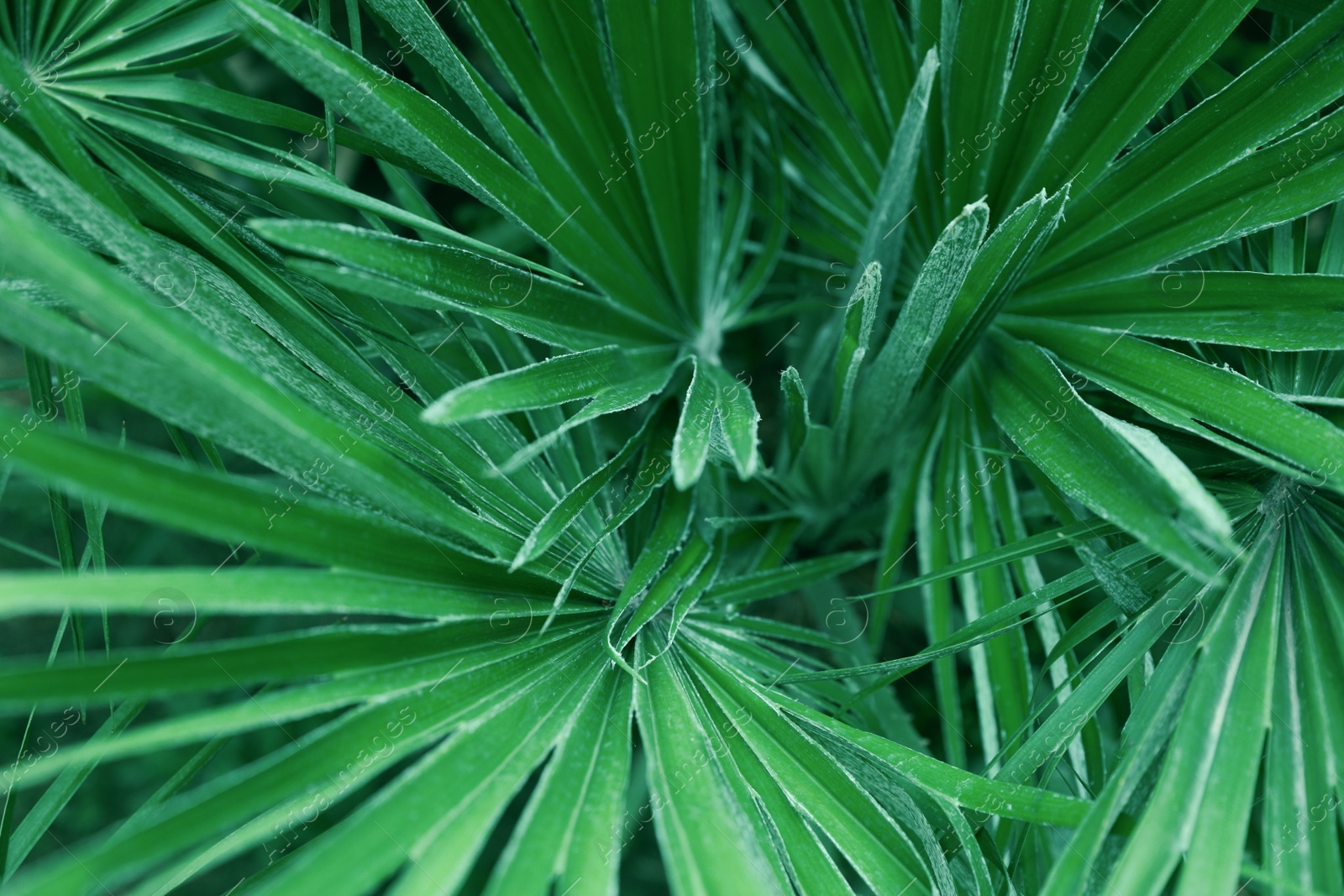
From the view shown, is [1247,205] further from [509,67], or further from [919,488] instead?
[509,67]

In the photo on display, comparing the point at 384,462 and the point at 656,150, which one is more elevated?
the point at 656,150

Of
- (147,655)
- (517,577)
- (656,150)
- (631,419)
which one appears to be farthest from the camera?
(631,419)

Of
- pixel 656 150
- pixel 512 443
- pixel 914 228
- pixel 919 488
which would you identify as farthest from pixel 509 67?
pixel 919 488

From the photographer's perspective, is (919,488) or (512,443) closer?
(512,443)

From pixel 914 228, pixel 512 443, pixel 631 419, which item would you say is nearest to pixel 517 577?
pixel 512 443

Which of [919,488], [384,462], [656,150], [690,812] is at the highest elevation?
[656,150]

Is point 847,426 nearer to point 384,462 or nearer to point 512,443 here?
point 512,443

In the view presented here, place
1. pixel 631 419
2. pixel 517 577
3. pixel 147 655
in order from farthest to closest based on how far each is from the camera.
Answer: pixel 631 419 < pixel 517 577 < pixel 147 655
